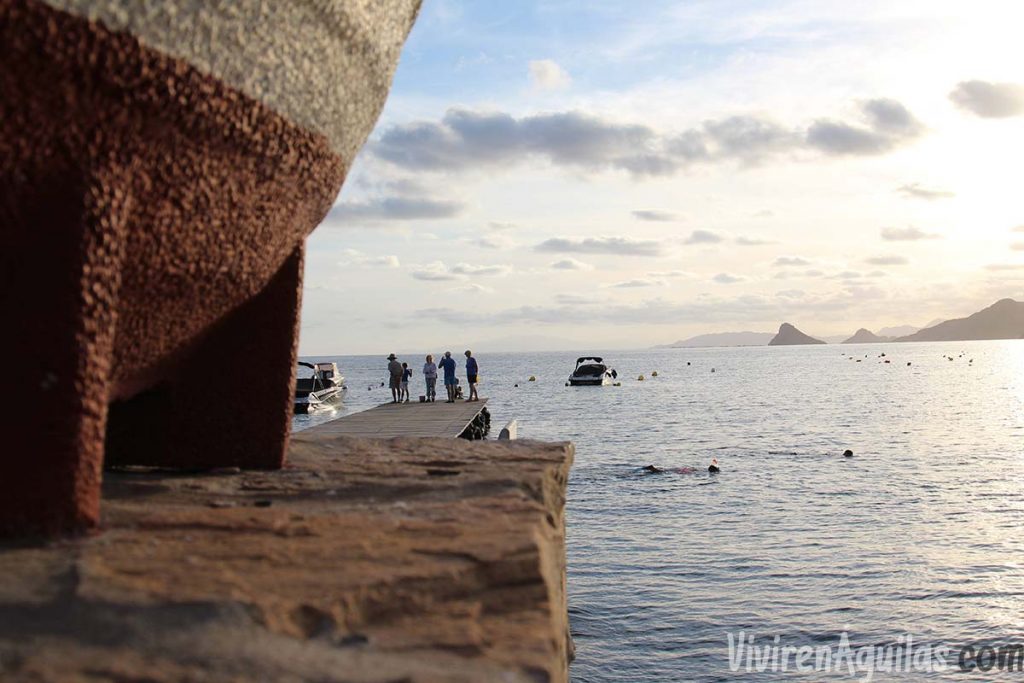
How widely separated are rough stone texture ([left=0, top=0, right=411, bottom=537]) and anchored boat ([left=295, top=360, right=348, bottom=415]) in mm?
33744

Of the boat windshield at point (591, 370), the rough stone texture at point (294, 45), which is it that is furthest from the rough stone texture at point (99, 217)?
the boat windshield at point (591, 370)

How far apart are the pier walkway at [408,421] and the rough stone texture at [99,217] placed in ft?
45.2

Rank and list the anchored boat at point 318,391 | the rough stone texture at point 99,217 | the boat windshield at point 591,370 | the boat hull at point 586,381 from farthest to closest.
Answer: the boat windshield at point 591,370
the boat hull at point 586,381
the anchored boat at point 318,391
the rough stone texture at point 99,217

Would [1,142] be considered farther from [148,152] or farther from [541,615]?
[541,615]

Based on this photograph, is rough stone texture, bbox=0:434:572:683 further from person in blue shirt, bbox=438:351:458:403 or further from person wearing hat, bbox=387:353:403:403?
person wearing hat, bbox=387:353:403:403

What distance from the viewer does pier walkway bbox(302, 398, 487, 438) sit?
2011 centimetres

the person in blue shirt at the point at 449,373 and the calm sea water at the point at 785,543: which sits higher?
the person in blue shirt at the point at 449,373

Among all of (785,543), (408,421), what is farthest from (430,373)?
(785,543)

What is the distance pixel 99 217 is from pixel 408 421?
64.6 ft

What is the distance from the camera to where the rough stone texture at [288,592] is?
2320 millimetres

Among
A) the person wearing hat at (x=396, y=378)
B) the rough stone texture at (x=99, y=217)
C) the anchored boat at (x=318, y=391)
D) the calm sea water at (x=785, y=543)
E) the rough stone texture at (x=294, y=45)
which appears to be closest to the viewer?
the rough stone texture at (x=99, y=217)

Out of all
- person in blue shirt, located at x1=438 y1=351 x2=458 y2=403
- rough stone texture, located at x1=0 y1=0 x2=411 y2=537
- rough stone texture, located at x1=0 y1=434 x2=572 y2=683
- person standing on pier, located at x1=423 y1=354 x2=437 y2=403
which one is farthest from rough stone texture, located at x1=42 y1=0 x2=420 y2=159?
person in blue shirt, located at x1=438 y1=351 x2=458 y2=403

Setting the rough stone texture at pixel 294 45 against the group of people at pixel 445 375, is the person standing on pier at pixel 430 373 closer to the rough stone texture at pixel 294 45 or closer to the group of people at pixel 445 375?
the group of people at pixel 445 375

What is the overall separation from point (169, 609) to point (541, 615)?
104 cm
